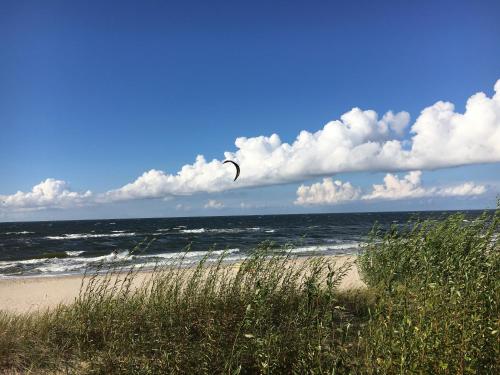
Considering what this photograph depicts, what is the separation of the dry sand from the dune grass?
8.82 m

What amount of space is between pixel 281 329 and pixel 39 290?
17.6 m

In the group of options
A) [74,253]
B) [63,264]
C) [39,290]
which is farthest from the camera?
[74,253]

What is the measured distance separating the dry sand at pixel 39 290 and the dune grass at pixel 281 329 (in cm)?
882

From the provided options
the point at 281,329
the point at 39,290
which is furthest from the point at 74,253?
the point at 281,329

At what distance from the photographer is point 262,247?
25.0 ft

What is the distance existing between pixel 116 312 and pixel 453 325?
460 cm

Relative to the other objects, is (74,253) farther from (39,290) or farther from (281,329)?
(281,329)

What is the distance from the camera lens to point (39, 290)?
1897 cm

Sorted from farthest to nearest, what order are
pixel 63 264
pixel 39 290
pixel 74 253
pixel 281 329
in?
pixel 74 253 < pixel 63 264 < pixel 39 290 < pixel 281 329

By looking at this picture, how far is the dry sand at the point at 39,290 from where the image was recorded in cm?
1552

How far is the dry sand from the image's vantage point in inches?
611

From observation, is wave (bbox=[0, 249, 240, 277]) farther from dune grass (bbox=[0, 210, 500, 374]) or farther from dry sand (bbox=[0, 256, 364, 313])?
dune grass (bbox=[0, 210, 500, 374])

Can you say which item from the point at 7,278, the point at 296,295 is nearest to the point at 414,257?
the point at 296,295

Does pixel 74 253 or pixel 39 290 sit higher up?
pixel 39 290
